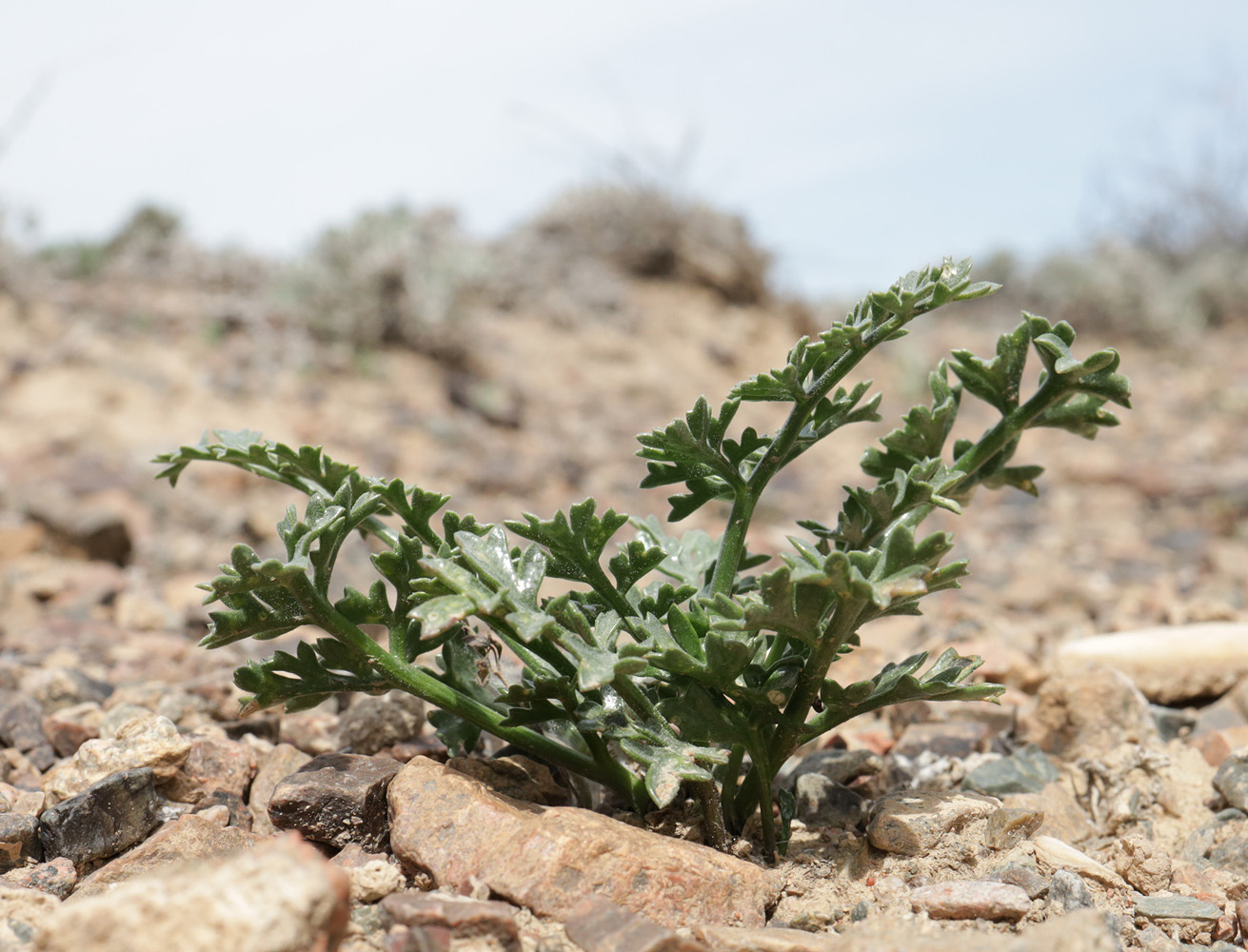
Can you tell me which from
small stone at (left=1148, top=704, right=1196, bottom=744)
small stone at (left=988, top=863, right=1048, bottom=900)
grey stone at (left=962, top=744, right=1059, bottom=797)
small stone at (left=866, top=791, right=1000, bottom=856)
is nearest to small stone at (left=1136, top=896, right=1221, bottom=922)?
small stone at (left=988, top=863, right=1048, bottom=900)

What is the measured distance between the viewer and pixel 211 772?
2068 millimetres

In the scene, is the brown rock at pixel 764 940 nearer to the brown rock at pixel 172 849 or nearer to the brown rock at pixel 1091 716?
the brown rock at pixel 172 849

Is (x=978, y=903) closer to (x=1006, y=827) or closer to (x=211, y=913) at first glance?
(x=1006, y=827)

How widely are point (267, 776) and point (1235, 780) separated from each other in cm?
201

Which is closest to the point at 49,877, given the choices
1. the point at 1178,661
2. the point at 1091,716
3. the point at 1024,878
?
the point at 1024,878

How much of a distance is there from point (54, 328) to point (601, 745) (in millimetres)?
6503

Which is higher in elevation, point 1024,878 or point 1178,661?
point 1178,661

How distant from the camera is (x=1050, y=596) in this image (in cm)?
430

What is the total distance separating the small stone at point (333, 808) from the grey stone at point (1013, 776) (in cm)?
121

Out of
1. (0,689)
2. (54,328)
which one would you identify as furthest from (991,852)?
(54,328)

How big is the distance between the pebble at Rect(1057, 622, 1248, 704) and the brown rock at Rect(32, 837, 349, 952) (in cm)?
215

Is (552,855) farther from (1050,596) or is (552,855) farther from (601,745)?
(1050,596)

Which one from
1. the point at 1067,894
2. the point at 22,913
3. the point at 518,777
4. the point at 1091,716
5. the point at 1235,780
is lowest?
the point at 22,913

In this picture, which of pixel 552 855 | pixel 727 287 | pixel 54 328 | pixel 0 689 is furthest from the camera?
pixel 727 287
